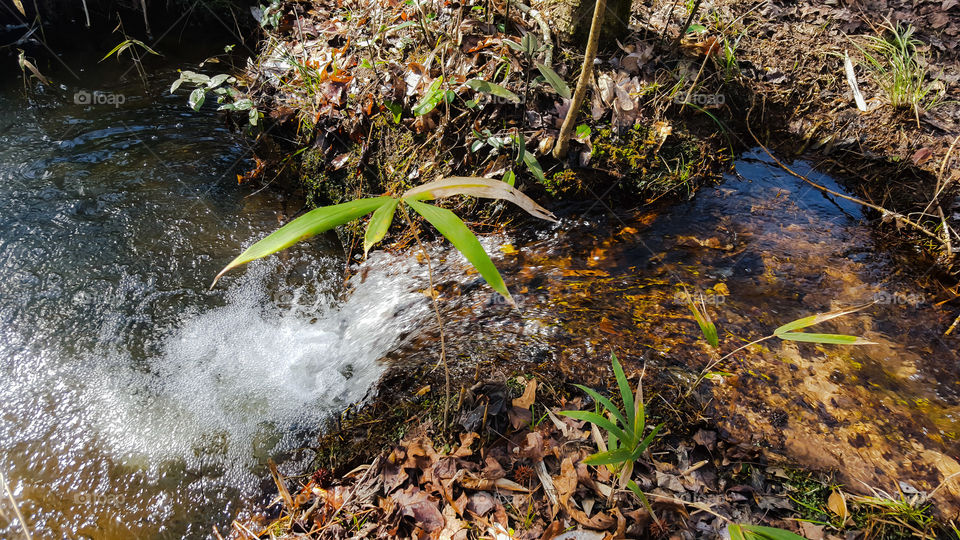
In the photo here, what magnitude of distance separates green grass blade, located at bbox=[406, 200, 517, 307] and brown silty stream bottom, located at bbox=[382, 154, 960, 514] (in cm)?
114

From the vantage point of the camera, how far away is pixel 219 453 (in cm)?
221

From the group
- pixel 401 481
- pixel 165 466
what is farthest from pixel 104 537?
pixel 401 481

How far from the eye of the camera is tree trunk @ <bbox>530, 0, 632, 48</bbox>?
3.08 metres

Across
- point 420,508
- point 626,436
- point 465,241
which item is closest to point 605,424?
point 626,436

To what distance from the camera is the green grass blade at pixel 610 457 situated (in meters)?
1.44

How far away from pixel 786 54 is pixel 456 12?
2793 mm

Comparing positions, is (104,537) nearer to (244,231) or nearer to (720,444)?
(244,231)

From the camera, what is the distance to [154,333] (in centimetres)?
274

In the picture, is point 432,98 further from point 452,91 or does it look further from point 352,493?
point 352,493

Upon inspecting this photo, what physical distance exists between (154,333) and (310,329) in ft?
2.98

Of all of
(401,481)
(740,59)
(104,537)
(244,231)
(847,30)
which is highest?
(847,30)

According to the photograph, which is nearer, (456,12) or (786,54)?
(456,12)

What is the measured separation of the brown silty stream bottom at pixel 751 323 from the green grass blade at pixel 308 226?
1.17m

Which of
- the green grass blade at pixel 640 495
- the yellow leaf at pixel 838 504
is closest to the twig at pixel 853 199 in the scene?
the yellow leaf at pixel 838 504
